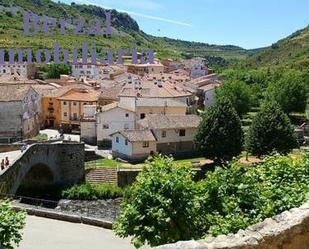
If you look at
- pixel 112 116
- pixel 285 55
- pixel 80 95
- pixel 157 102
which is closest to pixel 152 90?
pixel 157 102

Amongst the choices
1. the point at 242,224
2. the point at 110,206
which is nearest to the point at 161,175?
the point at 242,224

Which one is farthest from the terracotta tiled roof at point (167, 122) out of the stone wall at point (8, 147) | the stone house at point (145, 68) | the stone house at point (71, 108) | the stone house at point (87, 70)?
the stone house at point (145, 68)

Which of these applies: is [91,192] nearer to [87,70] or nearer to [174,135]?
[174,135]

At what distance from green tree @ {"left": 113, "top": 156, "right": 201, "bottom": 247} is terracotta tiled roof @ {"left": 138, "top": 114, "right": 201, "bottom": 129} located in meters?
43.0

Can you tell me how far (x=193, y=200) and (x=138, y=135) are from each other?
1603 inches

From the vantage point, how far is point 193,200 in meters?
19.6

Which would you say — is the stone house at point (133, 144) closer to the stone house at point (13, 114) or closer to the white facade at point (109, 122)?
the white facade at point (109, 122)

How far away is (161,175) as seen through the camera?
19516 mm

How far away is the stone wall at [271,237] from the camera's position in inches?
382

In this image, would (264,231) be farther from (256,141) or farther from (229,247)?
(256,141)

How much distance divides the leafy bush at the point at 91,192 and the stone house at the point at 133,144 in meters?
8.13

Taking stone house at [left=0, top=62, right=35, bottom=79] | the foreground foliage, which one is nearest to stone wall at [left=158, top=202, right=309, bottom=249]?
the foreground foliage

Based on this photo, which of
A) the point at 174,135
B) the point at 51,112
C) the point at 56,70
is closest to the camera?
the point at 174,135

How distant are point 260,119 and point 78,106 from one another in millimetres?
28653
